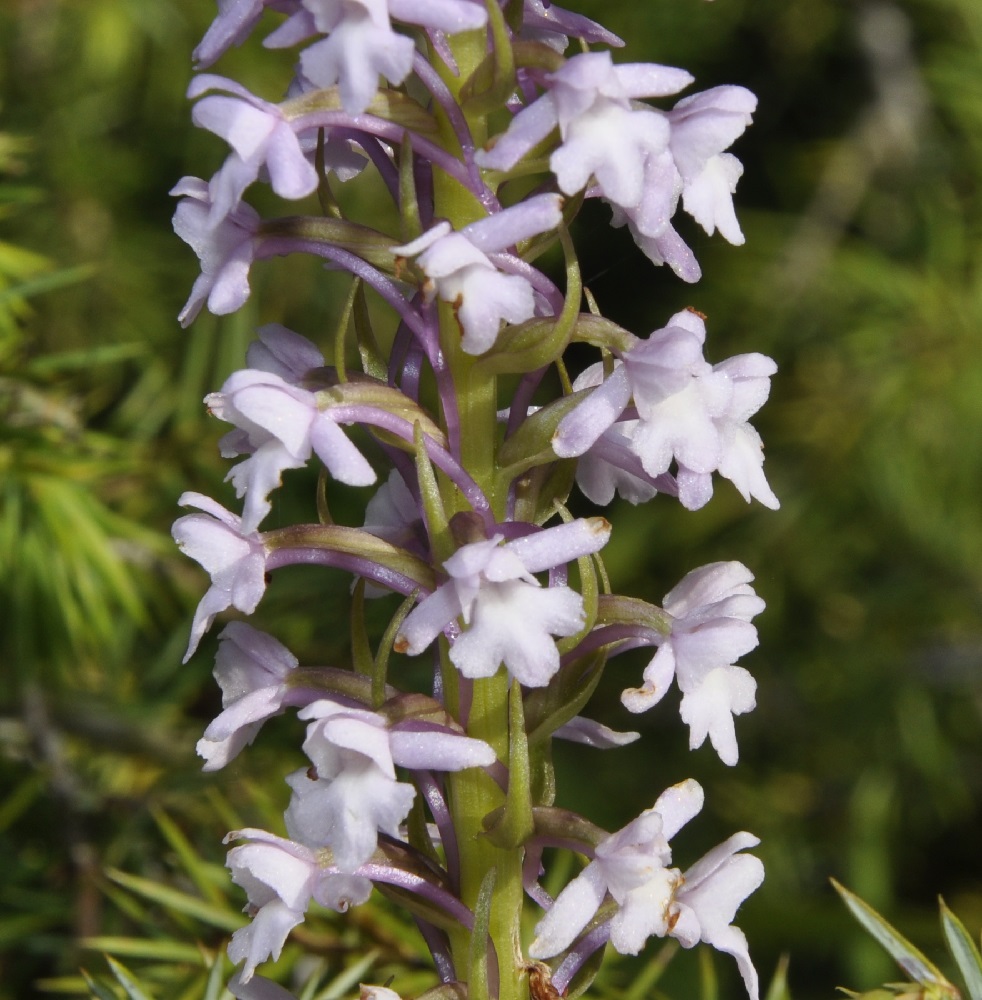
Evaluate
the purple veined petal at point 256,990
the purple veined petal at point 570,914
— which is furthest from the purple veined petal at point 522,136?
the purple veined petal at point 256,990

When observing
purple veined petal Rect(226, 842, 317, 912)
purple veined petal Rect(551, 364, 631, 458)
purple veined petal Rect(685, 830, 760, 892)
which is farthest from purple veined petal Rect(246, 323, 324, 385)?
purple veined petal Rect(685, 830, 760, 892)

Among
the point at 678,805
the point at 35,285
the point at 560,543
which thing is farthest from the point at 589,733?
the point at 35,285

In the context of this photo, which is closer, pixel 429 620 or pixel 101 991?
pixel 429 620

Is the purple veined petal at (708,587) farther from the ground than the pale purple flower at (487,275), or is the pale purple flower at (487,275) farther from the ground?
the pale purple flower at (487,275)

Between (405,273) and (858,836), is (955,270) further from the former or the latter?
(405,273)

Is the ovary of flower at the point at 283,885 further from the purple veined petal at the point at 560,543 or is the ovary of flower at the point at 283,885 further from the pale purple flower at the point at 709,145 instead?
the pale purple flower at the point at 709,145

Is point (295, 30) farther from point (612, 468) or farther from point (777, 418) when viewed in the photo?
point (777, 418)
